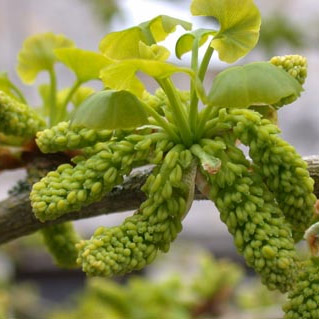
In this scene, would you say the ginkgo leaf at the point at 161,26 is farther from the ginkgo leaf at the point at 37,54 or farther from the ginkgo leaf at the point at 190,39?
the ginkgo leaf at the point at 37,54

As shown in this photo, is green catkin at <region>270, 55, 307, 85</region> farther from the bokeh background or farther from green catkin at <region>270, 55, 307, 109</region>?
the bokeh background

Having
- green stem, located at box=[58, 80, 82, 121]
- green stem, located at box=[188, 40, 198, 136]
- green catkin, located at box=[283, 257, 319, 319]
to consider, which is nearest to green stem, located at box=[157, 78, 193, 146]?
green stem, located at box=[188, 40, 198, 136]

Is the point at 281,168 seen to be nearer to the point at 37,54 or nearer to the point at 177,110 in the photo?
the point at 177,110

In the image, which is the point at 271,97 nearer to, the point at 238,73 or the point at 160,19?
the point at 238,73

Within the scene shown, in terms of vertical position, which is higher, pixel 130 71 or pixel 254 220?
pixel 130 71

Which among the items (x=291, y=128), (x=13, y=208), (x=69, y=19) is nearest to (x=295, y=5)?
(x=291, y=128)

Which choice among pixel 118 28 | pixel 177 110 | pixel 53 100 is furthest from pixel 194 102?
pixel 118 28
